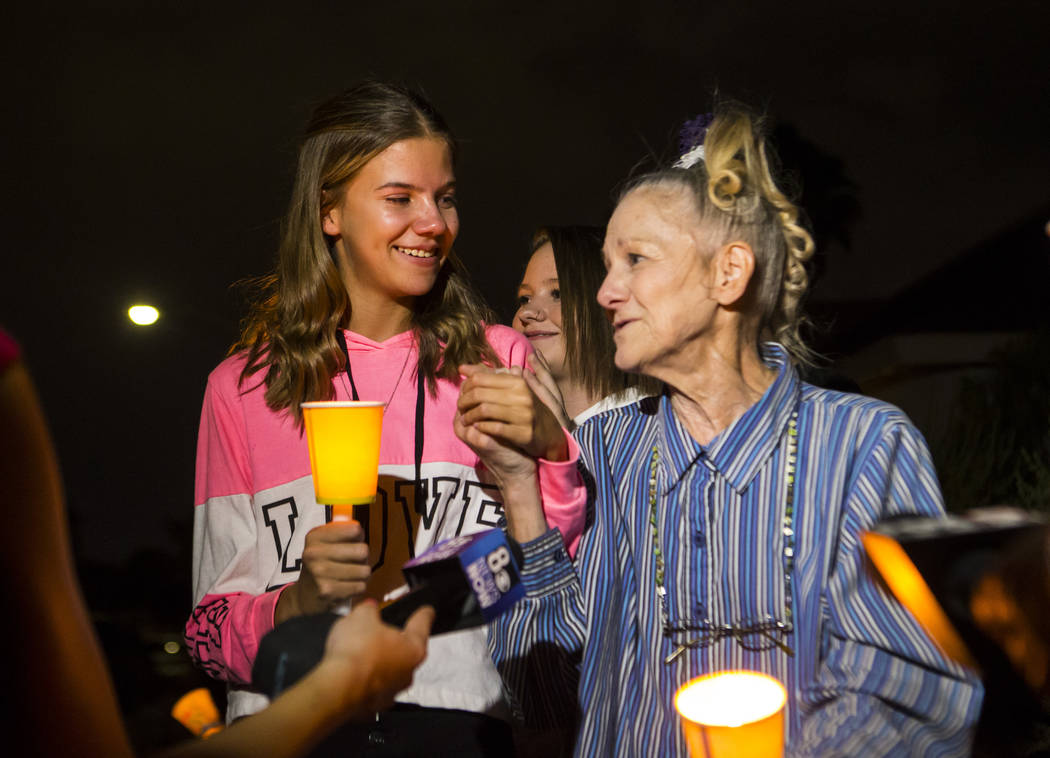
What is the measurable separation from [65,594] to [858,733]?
1.64 m

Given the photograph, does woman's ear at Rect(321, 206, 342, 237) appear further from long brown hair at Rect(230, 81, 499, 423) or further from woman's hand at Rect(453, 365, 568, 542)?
woman's hand at Rect(453, 365, 568, 542)

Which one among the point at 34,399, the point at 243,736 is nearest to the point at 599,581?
the point at 243,736

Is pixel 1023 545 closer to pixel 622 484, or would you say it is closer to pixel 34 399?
pixel 622 484

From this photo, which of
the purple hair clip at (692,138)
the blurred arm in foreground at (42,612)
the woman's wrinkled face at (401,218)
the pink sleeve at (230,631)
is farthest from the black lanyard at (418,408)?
the blurred arm in foreground at (42,612)

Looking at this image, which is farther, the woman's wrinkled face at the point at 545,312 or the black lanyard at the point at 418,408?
the woman's wrinkled face at the point at 545,312

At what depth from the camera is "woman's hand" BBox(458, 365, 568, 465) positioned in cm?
222

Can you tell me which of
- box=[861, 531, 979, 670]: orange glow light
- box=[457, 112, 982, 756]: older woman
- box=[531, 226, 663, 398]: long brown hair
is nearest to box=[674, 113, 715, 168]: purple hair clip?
box=[457, 112, 982, 756]: older woman

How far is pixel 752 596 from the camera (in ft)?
7.25

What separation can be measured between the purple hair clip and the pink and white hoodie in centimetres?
90

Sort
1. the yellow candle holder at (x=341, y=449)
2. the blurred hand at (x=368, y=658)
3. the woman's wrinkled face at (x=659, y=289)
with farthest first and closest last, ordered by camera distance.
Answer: the woman's wrinkled face at (x=659, y=289) → the yellow candle holder at (x=341, y=449) → the blurred hand at (x=368, y=658)

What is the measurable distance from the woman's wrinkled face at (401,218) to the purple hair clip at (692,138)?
0.73 metres

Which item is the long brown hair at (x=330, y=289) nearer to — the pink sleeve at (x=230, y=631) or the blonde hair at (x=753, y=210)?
the pink sleeve at (x=230, y=631)

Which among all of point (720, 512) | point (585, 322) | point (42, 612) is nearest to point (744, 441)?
point (720, 512)

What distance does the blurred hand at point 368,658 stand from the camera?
142 cm
